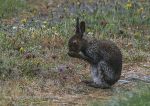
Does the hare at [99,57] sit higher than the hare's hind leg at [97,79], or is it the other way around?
the hare at [99,57]

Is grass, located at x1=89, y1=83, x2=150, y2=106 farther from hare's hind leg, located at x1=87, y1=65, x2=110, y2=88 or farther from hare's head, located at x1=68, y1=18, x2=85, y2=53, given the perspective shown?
hare's head, located at x1=68, y1=18, x2=85, y2=53

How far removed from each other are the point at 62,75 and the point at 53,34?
6.94 ft

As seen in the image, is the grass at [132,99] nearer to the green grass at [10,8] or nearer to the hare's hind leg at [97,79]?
the hare's hind leg at [97,79]

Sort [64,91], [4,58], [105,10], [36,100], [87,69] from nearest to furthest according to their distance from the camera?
[36,100] < [64,91] < [4,58] < [87,69] < [105,10]

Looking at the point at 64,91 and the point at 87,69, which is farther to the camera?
the point at 87,69

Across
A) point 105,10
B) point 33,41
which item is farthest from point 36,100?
point 105,10

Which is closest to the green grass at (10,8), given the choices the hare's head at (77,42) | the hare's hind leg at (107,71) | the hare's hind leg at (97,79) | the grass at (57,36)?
the grass at (57,36)

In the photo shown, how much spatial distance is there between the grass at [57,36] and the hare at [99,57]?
1.53ft

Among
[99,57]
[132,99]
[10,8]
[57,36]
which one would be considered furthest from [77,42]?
[10,8]

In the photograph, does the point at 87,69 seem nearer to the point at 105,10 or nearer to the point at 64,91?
the point at 64,91

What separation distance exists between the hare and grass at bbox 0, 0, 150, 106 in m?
0.47

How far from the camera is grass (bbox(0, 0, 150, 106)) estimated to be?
11.1 metres

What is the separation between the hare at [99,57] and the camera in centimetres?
1066

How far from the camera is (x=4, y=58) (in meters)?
11.2
